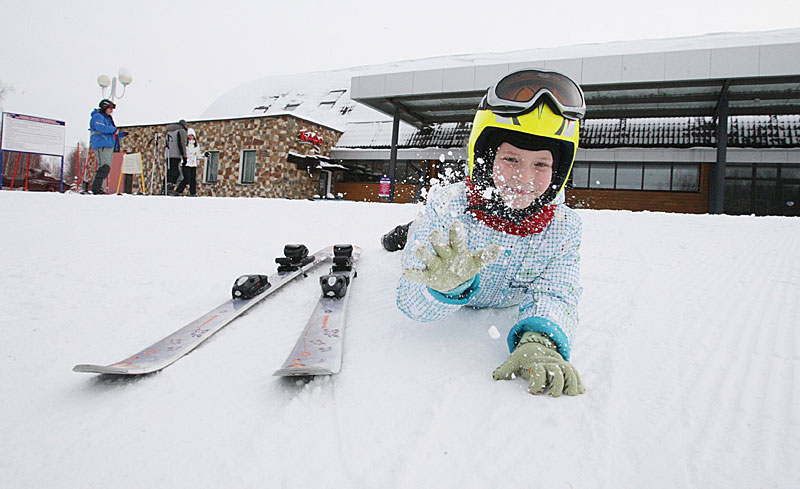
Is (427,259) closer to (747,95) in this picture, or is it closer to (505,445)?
(505,445)

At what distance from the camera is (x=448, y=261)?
1.53m

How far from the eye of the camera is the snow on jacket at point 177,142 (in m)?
9.64

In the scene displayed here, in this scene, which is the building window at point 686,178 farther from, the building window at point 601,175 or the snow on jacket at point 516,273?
the snow on jacket at point 516,273

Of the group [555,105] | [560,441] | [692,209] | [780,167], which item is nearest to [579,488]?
[560,441]

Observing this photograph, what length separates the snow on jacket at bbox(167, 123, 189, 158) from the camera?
31.6 feet

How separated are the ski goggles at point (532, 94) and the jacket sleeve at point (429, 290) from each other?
49 centimetres

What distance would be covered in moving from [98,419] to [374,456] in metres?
0.95

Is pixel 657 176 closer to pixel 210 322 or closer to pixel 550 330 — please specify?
pixel 550 330

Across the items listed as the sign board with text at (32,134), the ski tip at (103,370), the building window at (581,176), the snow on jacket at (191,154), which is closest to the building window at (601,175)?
the building window at (581,176)

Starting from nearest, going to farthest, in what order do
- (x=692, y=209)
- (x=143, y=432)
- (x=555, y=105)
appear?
(x=143, y=432) → (x=555, y=105) → (x=692, y=209)

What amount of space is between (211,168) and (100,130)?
11.4 metres

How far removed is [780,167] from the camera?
1367 centimetres

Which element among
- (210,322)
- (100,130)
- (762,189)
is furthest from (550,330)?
(762,189)

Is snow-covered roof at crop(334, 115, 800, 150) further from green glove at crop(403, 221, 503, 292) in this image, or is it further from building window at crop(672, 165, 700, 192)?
green glove at crop(403, 221, 503, 292)
